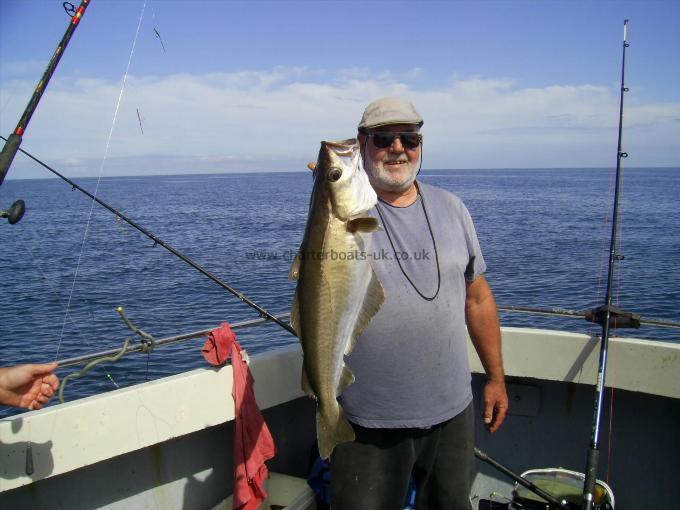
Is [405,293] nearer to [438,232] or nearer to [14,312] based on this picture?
[438,232]

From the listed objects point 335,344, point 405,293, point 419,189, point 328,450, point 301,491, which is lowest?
point 301,491

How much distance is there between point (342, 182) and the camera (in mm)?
2564

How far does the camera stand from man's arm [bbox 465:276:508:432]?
3.35 meters

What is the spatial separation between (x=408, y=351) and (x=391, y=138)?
1245 millimetres

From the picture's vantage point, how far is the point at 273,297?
1552cm

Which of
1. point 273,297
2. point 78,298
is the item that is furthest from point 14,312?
point 273,297

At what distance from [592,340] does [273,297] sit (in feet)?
39.4

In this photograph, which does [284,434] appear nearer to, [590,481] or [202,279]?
[590,481]

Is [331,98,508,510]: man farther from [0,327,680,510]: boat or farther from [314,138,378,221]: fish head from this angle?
[0,327,680,510]: boat

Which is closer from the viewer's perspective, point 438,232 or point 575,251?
point 438,232

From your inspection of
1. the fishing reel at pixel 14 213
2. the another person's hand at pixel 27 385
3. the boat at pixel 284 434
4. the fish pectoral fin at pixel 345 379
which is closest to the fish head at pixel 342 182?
the fish pectoral fin at pixel 345 379

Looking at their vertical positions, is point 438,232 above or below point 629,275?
above

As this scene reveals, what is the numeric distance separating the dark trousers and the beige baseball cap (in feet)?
5.74

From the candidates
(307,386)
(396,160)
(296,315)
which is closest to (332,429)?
(307,386)
